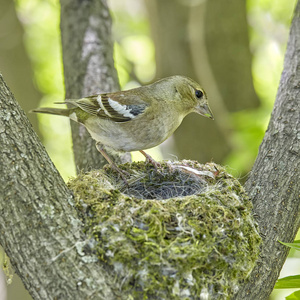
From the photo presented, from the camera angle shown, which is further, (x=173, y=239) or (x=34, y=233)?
(x=173, y=239)

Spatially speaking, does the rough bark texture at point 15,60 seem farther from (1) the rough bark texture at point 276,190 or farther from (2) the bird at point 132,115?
(1) the rough bark texture at point 276,190

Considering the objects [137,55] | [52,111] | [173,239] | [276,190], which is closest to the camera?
[173,239]

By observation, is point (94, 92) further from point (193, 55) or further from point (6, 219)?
point (6, 219)

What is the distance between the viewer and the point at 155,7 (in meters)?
7.00

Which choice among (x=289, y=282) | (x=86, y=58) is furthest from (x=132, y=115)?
(x=289, y=282)

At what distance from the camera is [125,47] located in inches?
368

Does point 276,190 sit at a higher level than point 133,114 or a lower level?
lower

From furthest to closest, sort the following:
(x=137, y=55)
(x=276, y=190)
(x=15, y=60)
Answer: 1. (x=137, y=55)
2. (x=15, y=60)
3. (x=276, y=190)

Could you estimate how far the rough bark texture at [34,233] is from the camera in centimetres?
279

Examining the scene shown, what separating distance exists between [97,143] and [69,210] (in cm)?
172

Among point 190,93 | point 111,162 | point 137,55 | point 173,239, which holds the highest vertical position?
point 137,55

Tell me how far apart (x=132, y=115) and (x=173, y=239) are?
1654 mm

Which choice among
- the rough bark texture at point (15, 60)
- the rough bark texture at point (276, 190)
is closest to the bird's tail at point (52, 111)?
the rough bark texture at point (276, 190)

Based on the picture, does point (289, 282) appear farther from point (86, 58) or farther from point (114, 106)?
point (86, 58)
